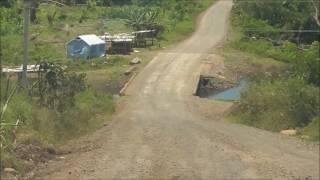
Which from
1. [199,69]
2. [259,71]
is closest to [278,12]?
[259,71]

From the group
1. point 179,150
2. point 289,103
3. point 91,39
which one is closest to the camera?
point 179,150

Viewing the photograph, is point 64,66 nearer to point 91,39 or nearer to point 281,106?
point 91,39

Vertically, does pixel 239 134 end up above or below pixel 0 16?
below

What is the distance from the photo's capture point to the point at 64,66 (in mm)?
18234

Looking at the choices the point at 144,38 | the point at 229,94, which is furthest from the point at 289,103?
the point at 144,38

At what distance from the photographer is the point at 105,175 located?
31.5 feet

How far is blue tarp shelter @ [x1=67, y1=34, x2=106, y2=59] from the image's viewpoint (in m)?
20.5

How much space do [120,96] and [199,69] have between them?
5.62 metres

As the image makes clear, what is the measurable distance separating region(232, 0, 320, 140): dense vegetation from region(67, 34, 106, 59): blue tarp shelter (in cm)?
532

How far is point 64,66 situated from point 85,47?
2.54 meters

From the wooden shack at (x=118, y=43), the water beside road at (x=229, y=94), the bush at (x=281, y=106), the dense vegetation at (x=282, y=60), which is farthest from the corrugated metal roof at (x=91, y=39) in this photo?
the bush at (x=281, y=106)

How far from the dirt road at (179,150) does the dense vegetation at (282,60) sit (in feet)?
3.10

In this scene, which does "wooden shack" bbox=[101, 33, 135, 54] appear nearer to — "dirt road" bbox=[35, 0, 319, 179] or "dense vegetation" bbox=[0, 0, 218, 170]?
"dense vegetation" bbox=[0, 0, 218, 170]

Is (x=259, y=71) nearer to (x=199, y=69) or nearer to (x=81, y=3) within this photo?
(x=199, y=69)
